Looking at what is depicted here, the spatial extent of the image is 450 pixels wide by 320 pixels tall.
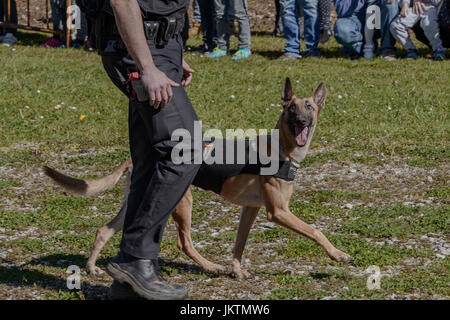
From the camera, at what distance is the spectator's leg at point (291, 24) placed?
12977 mm

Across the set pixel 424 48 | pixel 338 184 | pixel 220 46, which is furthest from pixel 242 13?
pixel 338 184

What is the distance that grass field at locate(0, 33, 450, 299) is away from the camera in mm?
4930

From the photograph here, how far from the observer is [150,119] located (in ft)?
12.9

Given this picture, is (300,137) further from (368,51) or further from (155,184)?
(368,51)

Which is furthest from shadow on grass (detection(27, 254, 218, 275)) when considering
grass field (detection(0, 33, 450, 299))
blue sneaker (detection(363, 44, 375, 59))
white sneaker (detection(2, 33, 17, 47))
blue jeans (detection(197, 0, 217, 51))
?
white sneaker (detection(2, 33, 17, 47))

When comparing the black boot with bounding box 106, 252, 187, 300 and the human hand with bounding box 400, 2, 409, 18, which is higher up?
the black boot with bounding box 106, 252, 187, 300

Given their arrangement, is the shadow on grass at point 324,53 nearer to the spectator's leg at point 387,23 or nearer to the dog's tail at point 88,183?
the spectator's leg at point 387,23

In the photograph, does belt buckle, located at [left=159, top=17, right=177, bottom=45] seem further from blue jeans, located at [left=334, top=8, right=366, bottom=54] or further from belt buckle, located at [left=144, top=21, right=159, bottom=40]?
blue jeans, located at [left=334, top=8, right=366, bottom=54]

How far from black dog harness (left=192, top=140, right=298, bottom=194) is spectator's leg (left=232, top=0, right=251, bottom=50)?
8.31 m

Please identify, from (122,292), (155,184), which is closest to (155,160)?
(155,184)

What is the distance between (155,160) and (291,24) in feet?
30.6

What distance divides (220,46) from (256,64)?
1184mm

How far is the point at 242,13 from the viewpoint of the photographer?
13.1 metres
